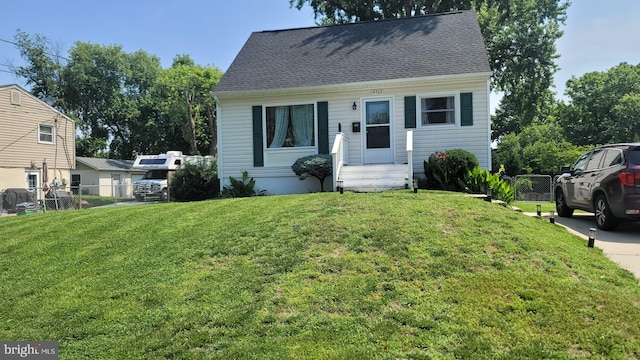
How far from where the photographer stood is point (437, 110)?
1202 centimetres

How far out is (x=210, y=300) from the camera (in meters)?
4.14

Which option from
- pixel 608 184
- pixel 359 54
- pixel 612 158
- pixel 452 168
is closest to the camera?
pixel 608 184

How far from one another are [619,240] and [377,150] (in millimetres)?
6782

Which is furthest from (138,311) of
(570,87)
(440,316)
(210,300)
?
(570,87)

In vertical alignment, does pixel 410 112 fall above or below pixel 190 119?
below

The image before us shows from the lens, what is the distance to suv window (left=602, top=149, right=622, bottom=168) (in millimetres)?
7527

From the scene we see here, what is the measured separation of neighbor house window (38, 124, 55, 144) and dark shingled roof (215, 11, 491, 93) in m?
15.5

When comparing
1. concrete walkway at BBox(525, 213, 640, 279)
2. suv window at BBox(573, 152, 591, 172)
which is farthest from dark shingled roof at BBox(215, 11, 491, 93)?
concrete walkway at BBox(525, 213, 640, 279)

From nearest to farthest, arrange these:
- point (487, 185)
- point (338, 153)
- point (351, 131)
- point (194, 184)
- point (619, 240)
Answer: point (619, 240)
point (487, 185)
point (338, 153)
point (351, 131)
point (194, 184)

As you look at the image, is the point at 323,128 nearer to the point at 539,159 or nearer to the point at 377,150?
the point at 377,150

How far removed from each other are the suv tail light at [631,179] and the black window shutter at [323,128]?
24.9 feet

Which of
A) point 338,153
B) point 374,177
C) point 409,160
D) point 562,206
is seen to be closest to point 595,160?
point 562,206

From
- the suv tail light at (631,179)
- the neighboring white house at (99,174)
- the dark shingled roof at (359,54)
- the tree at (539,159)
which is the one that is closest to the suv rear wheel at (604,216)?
the suv tail light at (631,179)

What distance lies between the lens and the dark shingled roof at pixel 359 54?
12.3 metres
